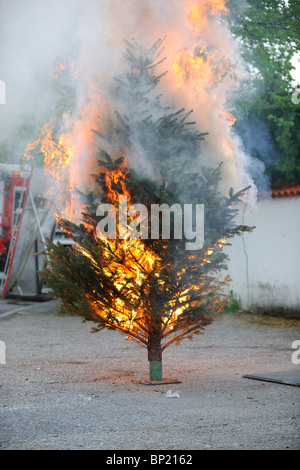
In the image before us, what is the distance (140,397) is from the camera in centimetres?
627

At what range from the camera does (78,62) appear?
7.26m

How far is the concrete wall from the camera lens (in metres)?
14.1

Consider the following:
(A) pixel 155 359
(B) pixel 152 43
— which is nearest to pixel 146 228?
(A) pixel 155 359

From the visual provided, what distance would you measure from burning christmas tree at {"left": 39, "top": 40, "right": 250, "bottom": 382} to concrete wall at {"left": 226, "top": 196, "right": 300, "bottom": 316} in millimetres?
7236

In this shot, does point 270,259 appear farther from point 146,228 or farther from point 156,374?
point 146,228

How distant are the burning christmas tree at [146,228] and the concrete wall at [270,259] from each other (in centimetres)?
724

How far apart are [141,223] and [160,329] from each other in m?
→ 1.18

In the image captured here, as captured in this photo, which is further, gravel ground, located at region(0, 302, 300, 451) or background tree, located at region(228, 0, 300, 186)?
background tree, located at region(228, 0, 300, 186)

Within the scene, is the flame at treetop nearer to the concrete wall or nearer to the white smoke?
the white smoke

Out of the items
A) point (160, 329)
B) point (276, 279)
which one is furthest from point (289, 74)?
point (160, 329)

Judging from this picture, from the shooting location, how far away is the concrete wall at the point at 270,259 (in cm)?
1406

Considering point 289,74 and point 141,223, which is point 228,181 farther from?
point 289,74

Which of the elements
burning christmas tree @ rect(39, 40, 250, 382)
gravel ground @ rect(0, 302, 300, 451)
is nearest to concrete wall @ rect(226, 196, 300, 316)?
gravel ground @ rect(0, 302, 300, 451)

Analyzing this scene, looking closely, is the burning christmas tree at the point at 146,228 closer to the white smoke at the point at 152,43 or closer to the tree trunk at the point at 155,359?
the tree trunk at the point at 155,359
